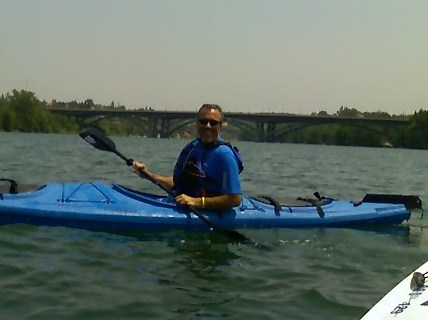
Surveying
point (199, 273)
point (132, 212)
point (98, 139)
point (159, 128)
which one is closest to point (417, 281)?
point (199, 273)

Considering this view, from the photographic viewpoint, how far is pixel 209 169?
6.46 metres

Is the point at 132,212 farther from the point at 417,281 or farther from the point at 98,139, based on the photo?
the point at 417,281

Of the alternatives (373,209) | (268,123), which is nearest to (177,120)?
(268,123)

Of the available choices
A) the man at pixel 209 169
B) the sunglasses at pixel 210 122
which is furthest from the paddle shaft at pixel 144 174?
the sunglasses at pixel 210 122

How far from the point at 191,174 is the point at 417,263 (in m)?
2.36

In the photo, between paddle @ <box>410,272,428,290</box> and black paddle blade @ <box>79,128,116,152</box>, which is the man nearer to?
black paddle blade @ <box>79,128,116,152</box>

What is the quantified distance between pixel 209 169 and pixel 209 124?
18.3 inches

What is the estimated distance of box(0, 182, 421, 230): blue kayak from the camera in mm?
6129

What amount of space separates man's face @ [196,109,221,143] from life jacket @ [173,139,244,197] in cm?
11

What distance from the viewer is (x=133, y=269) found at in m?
5.12

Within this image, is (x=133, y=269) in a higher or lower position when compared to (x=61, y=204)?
lower

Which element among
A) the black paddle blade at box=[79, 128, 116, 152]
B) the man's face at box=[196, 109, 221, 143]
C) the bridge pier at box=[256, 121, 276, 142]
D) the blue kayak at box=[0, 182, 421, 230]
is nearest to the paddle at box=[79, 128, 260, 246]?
the black paddle blade at box=[79, 128, 116, 152]

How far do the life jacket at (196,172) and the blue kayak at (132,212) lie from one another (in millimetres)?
219

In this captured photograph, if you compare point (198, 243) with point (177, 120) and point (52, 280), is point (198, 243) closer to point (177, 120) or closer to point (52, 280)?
point (52, 280)
